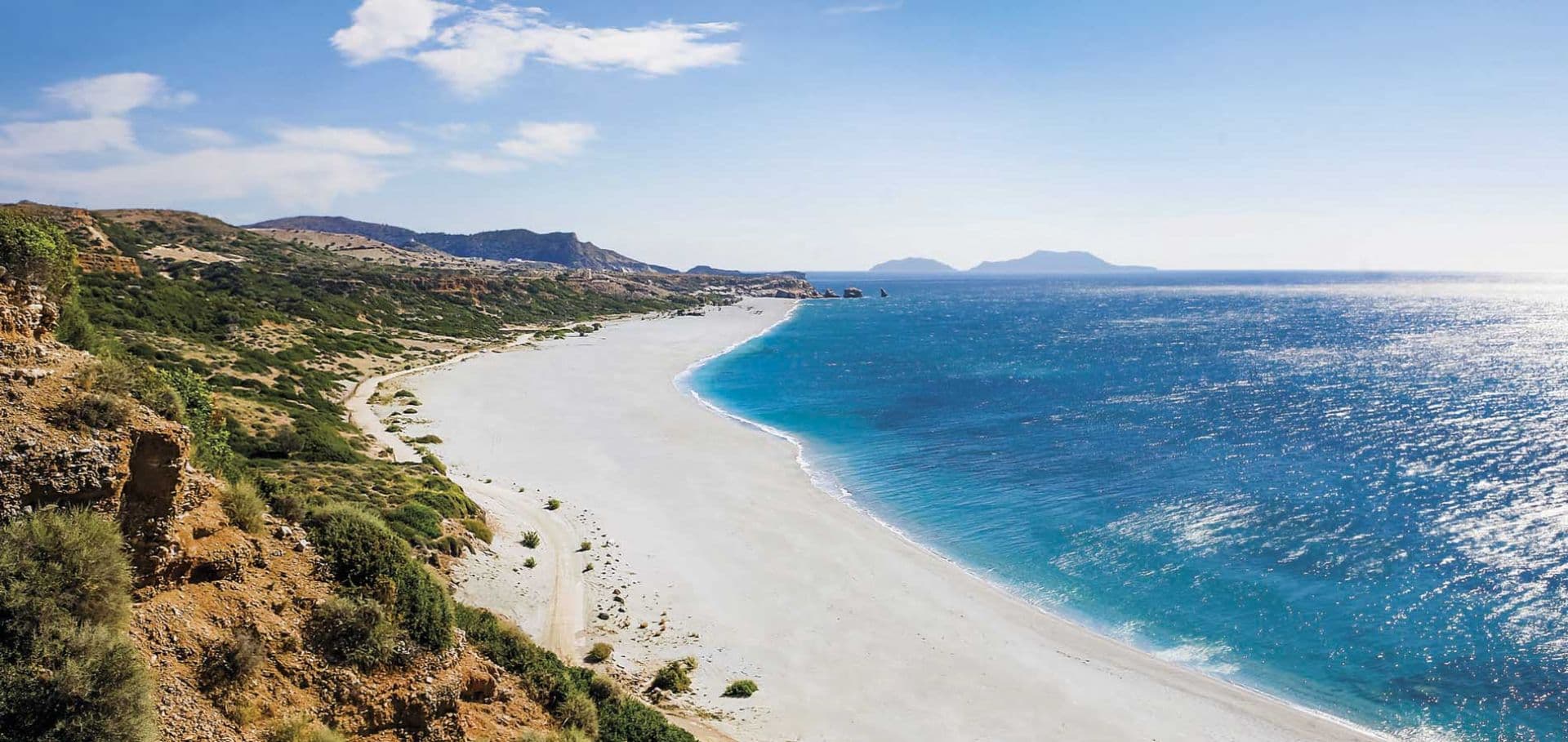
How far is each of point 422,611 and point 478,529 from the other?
713 inches

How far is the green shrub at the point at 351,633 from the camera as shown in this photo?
12.7 metres

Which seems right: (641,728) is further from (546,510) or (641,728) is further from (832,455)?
(832,455)

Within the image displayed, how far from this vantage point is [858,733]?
2161 cm

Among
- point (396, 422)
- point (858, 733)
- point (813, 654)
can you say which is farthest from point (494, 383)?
point (858, 733)

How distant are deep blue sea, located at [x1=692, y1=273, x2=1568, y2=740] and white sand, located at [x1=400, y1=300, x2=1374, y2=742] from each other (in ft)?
9.43

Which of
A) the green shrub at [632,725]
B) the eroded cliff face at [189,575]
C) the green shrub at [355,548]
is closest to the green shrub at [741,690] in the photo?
the green shrub at [632,725]

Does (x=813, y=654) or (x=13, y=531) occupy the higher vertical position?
(x=13, y=531)

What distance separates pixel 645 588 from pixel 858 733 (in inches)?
451

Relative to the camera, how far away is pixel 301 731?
11.4 m

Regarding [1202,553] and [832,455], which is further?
[832,455]

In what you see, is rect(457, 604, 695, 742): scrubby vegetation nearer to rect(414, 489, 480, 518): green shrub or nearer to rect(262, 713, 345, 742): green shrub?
rect(262, 713, 345, 742): green shrub

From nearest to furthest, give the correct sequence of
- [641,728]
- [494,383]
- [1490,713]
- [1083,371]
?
[641,728]
[1490,713]
[494,383]
[1083,371]

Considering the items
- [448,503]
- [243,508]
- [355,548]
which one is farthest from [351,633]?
[448,503]

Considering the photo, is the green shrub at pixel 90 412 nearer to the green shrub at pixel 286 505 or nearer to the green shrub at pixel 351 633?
the green shrub at pixel 286 505
